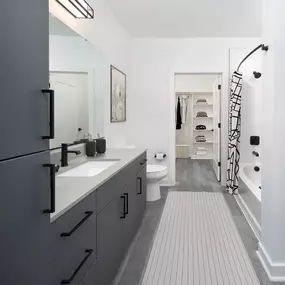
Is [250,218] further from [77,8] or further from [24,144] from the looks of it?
[24,144]

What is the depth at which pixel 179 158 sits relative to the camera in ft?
30.6

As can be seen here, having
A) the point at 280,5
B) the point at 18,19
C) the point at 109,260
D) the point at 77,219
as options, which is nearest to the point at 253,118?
the point at 280,5

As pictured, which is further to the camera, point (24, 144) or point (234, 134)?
point (234, 134)

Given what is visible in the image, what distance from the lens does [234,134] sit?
16.3 feet

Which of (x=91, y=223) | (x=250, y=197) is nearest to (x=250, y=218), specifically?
(x=250, y=197)

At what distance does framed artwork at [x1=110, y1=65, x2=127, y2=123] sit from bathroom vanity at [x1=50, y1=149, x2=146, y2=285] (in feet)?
4.87

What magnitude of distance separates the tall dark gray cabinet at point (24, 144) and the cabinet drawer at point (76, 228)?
108mm

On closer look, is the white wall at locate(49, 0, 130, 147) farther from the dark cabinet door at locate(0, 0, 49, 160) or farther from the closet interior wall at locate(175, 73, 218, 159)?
the closet interior wall at locate(175, 73, 218, 159)

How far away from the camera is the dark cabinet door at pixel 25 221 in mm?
829

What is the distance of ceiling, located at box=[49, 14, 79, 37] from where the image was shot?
7.54 feet

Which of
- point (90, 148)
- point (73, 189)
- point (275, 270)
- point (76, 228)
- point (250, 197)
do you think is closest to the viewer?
point (76, 228)

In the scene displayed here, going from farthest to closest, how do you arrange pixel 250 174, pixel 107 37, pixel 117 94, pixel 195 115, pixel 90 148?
1. pixel 195 115
2. pixel 250 174
3. pixel 117 94
4. pixel 107 37
5. pixel 90 148

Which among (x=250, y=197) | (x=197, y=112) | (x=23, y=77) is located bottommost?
(x=250, y=197)

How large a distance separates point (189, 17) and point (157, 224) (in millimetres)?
2790
